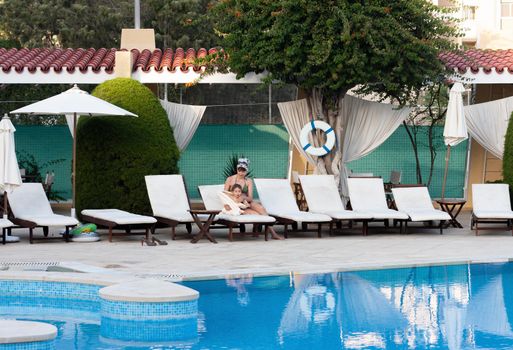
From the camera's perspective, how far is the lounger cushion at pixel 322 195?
1630cm

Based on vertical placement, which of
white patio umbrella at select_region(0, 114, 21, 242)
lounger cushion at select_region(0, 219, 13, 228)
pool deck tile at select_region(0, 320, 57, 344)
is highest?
white patio umbrella at select_region(0, 114, 21, 242)

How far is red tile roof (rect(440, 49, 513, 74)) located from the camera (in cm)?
1908

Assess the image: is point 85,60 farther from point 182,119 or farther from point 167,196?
point 167,196

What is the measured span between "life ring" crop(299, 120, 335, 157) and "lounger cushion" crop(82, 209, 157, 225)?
13.4 ft

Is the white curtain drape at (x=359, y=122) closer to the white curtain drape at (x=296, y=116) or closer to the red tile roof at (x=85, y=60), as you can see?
the white curtain drape at (x=296, y=116)

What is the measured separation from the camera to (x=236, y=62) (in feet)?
59.1

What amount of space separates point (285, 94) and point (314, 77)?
64.4 ft

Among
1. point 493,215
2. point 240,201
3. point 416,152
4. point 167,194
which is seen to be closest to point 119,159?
point 167,194

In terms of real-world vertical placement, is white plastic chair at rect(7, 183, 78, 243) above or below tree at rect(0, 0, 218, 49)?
below

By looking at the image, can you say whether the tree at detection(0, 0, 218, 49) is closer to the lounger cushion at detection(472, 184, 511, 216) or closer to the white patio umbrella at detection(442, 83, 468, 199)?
the white patio umbrella at detection(442, 83, 468, 199)

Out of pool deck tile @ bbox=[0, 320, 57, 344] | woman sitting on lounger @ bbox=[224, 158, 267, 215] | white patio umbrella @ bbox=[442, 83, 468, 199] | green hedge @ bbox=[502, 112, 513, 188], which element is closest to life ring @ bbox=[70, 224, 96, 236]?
woman sitting on lounger @ bbox=[224, 158, 267, 215]

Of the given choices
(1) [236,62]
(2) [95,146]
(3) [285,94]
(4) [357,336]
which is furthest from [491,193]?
(3) [285,94]

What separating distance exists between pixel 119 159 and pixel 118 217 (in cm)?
202

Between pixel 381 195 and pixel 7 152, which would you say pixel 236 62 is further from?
pixel 7 152
